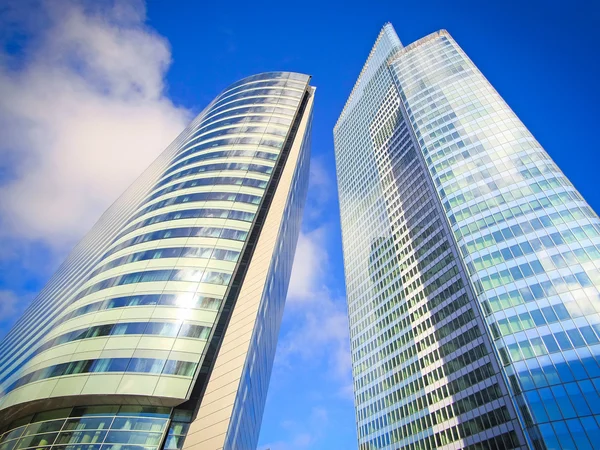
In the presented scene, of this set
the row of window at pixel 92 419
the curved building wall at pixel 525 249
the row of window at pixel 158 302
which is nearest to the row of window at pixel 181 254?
the row of window at pixel 158 302

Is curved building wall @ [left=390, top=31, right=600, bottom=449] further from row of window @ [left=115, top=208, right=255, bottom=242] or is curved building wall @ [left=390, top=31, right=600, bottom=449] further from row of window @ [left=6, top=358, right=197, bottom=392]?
row of window @ [left=6, top=358, right=197, bottom=392]

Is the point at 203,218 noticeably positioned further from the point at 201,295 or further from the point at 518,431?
the point at 518,431

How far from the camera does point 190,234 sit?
45.0m

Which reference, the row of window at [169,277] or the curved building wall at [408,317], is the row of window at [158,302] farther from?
the curved building wall at [408,317]

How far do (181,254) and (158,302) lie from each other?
6.76 metres

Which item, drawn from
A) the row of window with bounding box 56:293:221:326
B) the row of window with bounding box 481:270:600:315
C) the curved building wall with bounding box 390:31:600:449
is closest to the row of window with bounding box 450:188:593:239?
the curved building wall with bounding box 390:31:600:449

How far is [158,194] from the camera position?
54.8 metres

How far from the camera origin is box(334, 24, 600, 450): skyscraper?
4106 centimetres

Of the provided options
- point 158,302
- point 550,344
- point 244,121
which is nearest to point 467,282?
point 550,344

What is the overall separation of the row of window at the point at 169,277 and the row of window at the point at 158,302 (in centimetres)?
212

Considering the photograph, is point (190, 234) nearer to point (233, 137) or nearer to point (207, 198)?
point (207, 198)

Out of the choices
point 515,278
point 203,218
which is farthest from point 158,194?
point 515,278

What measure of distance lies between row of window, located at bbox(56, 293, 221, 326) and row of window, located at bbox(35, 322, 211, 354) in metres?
2.26

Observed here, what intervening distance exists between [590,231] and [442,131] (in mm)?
33959
